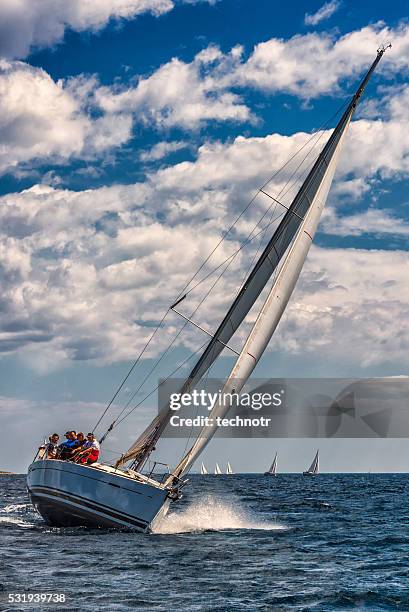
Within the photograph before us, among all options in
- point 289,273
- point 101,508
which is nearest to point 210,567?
point 101,508

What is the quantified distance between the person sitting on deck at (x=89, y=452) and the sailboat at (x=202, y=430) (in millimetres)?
423

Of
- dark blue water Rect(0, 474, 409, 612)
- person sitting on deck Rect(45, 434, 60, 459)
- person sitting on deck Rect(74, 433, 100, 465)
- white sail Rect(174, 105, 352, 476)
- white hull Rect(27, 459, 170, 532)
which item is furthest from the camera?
person sitting on deck Rect(45, 434, 60, 459)

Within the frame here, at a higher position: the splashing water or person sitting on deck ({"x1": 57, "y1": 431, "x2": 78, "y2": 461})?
person sitting on deck ({"x1": 57, "y1": 431, "x2": 78, "y2": 461})

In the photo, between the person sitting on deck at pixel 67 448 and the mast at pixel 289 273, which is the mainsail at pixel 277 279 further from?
the person sitting on deck at pixel 67 448

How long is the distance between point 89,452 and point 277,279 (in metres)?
7.83

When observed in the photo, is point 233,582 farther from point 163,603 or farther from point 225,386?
point 225,386

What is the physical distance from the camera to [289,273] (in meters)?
26.0

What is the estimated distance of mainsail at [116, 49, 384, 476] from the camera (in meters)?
25.4

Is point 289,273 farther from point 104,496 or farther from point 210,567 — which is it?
point 210,567

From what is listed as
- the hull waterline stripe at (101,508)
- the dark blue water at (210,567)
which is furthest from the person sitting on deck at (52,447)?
the hull waterline stripe at (101,508)

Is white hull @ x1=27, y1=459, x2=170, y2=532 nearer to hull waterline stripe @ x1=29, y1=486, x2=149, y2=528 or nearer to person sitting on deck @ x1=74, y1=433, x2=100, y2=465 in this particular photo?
hull waterline stripe @ x1=29, y1=486, x2=149, y2=528

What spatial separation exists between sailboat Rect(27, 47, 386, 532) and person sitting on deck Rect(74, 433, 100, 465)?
423mm

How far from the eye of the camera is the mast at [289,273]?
24234 mm

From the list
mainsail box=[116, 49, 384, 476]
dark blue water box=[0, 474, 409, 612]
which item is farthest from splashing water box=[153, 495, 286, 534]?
mainsail box=[116, 49, 384, 476]
